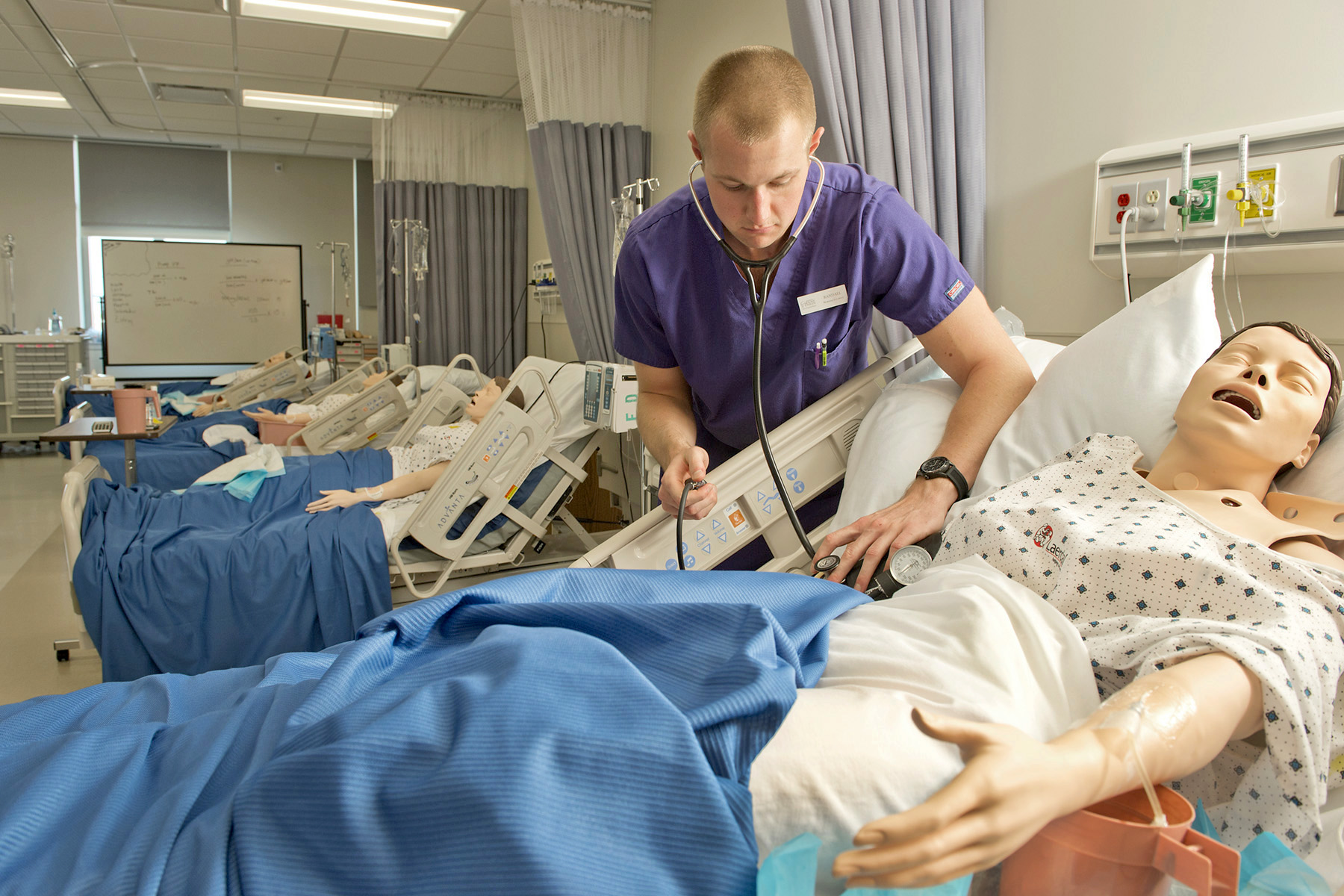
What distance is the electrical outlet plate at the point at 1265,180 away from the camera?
1.43 meters

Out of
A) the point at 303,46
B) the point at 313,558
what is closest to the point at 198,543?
the point at 313,558

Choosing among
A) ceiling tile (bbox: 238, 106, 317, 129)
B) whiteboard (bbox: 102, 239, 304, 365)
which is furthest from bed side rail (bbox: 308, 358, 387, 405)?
whiteboard (bbox: 102, 239, 304, 365)

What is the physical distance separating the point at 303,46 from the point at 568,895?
512 centimetres

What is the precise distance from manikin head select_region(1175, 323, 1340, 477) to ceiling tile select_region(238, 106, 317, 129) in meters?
6.49

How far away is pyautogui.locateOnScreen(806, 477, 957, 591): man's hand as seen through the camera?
1.23 metres

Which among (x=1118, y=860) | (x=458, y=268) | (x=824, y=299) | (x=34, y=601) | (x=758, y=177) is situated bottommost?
(x=34, y=601)

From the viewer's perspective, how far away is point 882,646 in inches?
34.9

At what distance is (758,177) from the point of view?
122 cm

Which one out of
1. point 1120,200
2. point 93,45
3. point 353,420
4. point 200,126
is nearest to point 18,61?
point 93,45

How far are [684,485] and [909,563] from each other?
0.38 metres

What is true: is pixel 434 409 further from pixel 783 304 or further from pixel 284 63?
pixel 783 304

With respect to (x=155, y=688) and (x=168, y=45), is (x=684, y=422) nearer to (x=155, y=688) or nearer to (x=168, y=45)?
(x=155, y=688)

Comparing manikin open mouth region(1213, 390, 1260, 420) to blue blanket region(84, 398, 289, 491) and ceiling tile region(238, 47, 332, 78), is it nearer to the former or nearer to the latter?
blue blanket region(84, 398, 289, 491)

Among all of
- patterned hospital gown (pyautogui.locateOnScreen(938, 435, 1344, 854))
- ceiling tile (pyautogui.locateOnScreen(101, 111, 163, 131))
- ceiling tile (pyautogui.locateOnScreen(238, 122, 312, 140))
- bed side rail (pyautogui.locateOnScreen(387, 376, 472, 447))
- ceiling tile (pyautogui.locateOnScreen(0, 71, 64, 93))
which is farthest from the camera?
ceiling tile (pyautogui.locateOnScreen(238, 122, 312, 140))
